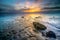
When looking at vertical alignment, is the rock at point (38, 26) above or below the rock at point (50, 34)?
above

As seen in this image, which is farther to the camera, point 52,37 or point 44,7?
point 44,7

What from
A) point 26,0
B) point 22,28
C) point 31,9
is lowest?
point 22,28

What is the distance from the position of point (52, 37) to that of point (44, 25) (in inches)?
7.7

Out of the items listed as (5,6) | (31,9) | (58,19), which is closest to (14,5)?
(5,6)

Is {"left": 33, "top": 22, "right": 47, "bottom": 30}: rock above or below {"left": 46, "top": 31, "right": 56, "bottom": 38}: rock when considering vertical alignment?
above

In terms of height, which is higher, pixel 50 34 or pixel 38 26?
pixel 38 26

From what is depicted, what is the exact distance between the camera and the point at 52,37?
4.82ft

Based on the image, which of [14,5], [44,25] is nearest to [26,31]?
[44,25]

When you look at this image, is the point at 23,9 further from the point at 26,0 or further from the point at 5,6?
the point at 5,6

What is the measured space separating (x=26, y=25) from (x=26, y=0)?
36 cm

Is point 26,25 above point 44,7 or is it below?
below

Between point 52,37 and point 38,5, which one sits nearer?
point 52,37

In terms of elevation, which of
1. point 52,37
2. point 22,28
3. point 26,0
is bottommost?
point 52,37

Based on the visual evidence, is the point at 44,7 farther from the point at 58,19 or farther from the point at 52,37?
the point at 52,37
